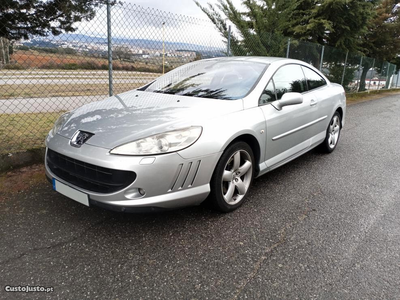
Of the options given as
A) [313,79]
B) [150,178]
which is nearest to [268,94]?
[313,79]

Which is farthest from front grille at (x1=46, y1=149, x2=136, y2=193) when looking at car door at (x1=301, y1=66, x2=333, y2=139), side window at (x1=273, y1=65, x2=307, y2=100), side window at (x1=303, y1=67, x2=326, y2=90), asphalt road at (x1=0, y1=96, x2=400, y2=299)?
side window at (x1=303, y1=67, x2=326, y2=90)

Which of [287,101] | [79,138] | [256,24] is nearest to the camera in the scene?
[79,138]

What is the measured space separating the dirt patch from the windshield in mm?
1642

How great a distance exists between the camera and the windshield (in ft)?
10.6

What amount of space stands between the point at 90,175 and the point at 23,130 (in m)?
3.15

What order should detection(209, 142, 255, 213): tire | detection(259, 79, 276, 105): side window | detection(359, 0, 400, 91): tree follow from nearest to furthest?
detection(209, 142, 255, 213): tire → detection(259, 79, 276, 105): side window → detection(359, 0, 400, 91): tree

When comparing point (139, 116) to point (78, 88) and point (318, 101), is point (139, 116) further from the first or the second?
point (78, 88)

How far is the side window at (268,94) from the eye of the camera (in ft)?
10.6

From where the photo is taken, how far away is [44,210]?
2.88 m

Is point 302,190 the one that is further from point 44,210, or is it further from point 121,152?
point 44,210

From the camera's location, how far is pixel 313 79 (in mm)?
4375

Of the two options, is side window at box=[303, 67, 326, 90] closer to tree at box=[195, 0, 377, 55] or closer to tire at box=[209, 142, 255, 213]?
tire at box=[209, 142, 255, 213]

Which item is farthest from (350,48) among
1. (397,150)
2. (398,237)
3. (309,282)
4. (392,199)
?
(309,282)

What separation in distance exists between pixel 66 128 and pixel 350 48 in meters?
13.3
